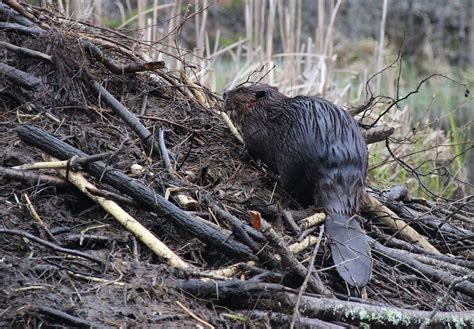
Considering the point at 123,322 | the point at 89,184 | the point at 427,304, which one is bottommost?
the point at 427,304

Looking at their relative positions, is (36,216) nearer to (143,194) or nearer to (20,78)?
(143,194)

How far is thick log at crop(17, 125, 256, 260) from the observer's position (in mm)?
2662

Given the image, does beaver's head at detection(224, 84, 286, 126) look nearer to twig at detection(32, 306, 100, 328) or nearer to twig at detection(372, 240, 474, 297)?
twig at detection(372, 240, 474, 297)

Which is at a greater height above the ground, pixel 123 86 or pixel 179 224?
pixel 123 86

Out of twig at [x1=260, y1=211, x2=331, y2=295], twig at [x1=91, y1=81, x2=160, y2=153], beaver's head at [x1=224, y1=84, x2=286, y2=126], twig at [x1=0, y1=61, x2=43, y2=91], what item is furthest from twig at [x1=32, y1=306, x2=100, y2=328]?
beaver's head at [x1=224, y1=84, x2=286, y2=126]

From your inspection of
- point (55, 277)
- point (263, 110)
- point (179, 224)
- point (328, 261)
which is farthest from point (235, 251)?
point (263, 110)

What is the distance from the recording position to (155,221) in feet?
9.28

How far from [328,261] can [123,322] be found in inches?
33.8

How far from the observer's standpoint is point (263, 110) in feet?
11.8

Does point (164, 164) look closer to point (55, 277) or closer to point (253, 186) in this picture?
point (253, 186)

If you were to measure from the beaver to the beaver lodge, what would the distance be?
0.29 feet

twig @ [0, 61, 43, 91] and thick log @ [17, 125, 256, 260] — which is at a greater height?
twig @ [0, 61, 43, 91]

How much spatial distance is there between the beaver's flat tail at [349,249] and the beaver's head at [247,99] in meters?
0.79

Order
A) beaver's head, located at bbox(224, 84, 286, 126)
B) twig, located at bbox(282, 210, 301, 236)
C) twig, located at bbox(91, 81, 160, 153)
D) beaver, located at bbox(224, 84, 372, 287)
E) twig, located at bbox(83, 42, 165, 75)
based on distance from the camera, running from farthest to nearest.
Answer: beaver's head, located at bbox(224, 84, 286, 126) < twig, located at bbox(83, 42, 165, 75) < twig, located at bbox(91, 81, 160, 153) < beaver, located at bbox(224, 84, 372, 287) < twig, located at bbox(282, 210, 301, 236)
